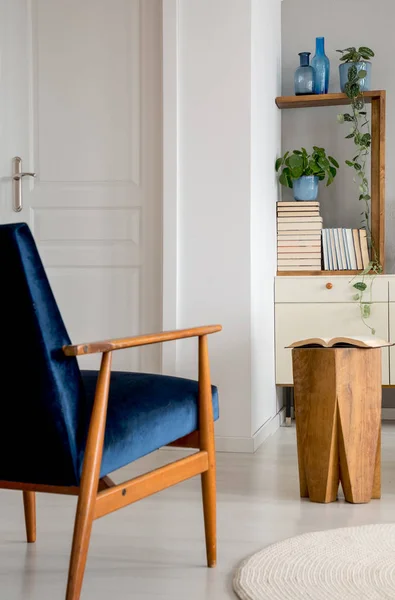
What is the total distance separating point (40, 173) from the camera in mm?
3982

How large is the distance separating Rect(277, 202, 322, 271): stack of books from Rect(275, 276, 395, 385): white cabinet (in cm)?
15

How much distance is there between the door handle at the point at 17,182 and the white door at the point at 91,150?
3 centimetres

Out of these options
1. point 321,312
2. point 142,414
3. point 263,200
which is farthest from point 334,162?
point 142,414

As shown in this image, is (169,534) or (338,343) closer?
(169,534)

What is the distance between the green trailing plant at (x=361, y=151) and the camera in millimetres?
4184

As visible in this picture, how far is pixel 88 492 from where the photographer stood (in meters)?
1.64

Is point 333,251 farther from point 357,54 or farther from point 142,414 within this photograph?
point 142,414

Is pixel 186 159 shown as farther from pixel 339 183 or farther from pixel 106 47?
pixel 339 183

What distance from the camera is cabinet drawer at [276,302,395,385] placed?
418 centimetres

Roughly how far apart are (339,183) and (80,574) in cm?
348

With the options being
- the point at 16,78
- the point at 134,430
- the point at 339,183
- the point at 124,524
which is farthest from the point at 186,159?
the point at 134,430

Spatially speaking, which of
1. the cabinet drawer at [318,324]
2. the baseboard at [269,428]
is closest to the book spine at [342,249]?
the cabinet drawer at [318,324]

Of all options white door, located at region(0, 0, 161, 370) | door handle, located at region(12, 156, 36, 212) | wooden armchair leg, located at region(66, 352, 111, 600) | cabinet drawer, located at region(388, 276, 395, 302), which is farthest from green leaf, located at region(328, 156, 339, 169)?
wooden armchair leg, located at region(66, 352, 111, 600)

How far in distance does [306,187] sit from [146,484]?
281cm
